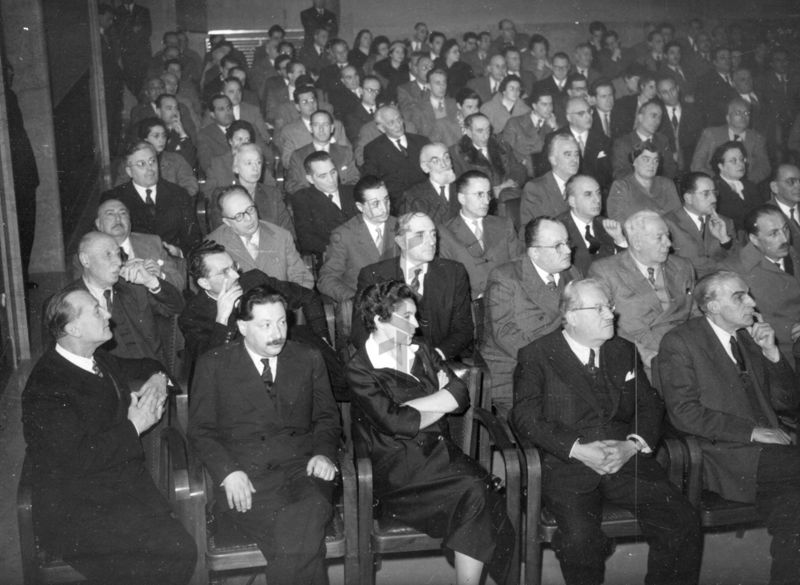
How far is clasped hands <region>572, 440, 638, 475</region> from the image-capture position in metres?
3.20

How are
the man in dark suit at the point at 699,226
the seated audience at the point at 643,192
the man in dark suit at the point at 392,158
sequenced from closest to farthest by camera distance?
the man in dark suit at the point at 699,226
the seated audience at the point at 643,192
the man in dark suit at the point at 392,158

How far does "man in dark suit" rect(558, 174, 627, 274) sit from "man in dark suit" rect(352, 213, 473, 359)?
99 centimetres

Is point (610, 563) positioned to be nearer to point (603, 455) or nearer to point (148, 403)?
point (603, 455)

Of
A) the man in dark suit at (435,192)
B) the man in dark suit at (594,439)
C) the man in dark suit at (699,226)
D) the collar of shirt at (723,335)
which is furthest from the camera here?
the man in dark suit at (435,192)

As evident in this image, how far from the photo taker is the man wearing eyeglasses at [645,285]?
13.7 ft

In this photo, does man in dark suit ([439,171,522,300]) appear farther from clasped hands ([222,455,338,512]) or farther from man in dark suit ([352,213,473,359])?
clasped hands ([222,455,338,512])

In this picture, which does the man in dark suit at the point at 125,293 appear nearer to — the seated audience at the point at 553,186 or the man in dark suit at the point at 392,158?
the seated audience at the point at 553,186

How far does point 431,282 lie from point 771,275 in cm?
178

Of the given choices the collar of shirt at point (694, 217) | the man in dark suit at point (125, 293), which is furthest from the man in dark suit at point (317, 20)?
the man in dark suit at point (125, 293)

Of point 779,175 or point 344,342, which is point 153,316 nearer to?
point 344,342

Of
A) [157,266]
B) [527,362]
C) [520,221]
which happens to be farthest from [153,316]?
[520,221]

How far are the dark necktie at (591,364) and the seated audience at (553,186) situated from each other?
2038 mm

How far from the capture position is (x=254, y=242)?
182 inches

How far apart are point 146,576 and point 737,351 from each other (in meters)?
2.46
